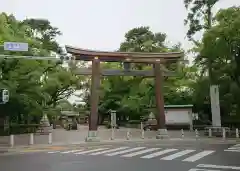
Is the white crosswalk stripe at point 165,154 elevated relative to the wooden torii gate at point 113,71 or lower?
lower

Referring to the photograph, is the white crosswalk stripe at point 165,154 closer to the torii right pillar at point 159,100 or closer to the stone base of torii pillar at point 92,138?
the stone base of torii pillar at point 92,138

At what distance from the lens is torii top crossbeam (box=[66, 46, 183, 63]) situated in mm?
26234

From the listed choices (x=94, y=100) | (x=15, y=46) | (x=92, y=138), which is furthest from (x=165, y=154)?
(x=94, y=100)

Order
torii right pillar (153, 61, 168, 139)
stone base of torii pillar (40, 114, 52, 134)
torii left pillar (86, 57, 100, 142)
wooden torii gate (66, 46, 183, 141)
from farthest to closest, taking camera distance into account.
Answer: stone base of torii pillar (40, 114, 52, 134), torii right pillar (153, 61, 168, 139), wooden torii gate (66, 46, 183, 141), torii left pillar (86, 57, 100, 142)

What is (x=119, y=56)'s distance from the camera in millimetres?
27797

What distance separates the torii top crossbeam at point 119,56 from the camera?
26234 millimetres

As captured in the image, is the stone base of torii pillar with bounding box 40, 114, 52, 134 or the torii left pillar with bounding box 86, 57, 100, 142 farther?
the stone base of torii pillar with bounding box 40, 114, 52, 134

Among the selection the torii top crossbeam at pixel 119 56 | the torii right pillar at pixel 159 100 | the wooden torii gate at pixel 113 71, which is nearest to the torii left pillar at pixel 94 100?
the wooden torii gate at pixel 113 71

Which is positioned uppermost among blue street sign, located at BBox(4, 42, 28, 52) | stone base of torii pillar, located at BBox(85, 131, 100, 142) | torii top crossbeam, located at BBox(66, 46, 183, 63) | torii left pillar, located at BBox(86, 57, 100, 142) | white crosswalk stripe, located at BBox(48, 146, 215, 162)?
torii top crossbeam, located at BBox(66, 46, 183, 63)

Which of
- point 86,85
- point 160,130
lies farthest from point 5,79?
point 86,85

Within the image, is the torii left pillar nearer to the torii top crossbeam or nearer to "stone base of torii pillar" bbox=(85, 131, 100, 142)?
"stone base of torii pillar" bbox=(85, 131, 100, 142)

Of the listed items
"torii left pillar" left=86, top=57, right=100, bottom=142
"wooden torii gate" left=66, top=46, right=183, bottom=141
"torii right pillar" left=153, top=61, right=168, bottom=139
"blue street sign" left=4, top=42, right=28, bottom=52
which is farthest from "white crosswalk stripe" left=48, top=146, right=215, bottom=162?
"torii right pillar" left=153, top=61, right=168, bottom=139

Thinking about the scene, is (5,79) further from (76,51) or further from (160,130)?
(160,130)

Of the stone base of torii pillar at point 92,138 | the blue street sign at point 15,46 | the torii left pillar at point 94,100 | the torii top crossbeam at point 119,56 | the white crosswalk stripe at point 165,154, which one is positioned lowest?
the white crosswalk stripe at point 165,154
